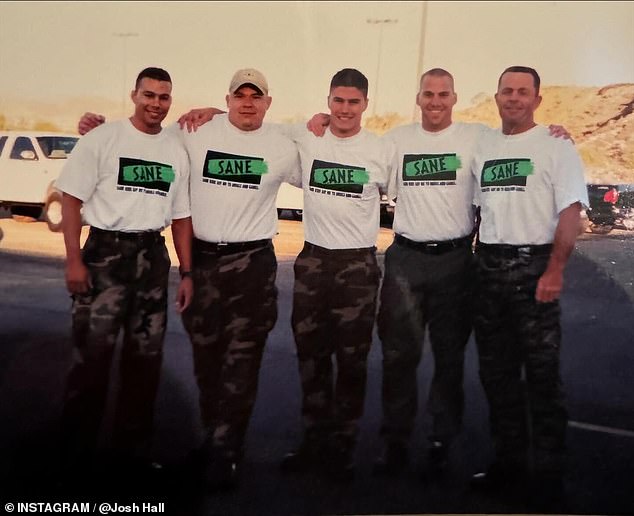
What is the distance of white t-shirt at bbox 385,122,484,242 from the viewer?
6.07ft

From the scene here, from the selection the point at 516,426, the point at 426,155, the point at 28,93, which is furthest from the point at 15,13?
the point at 516,426

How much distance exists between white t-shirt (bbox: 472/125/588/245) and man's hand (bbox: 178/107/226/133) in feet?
3.11

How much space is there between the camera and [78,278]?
1.79m

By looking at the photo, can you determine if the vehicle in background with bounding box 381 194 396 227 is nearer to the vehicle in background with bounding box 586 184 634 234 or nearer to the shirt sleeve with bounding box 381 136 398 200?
the shirt sleeve with bounding box 381 136 398 200

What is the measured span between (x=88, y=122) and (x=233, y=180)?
53 cm

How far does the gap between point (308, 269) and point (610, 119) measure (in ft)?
4.07

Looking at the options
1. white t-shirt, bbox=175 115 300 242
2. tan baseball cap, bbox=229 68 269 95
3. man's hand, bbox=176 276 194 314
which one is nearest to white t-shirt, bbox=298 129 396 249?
white t-shirt, bbox=175 115 300 242

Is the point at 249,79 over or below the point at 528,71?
below

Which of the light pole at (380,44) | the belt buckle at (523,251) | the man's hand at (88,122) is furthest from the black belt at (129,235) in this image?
the belt buckle at (523,251)

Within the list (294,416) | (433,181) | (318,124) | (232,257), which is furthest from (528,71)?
(294,416)

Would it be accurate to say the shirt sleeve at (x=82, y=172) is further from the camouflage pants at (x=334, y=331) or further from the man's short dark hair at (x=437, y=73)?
the man's short dark hair at (x=437, y=73)

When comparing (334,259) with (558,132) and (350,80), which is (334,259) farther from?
(558,132)

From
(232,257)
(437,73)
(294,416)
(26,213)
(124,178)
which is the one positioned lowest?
(294,416)

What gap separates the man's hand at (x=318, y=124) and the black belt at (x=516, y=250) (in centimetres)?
71
